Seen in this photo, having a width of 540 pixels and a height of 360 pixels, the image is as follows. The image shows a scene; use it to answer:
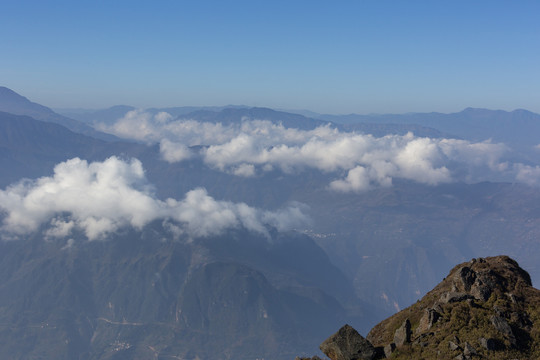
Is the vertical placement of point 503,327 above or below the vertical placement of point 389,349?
above

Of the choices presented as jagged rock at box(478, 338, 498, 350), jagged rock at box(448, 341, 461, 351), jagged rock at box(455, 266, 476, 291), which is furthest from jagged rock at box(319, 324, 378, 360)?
jagged rock at box(455, 266, 476, 291)

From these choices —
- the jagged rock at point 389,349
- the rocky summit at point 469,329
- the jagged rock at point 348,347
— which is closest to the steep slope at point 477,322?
the rocky summit at point 469,329

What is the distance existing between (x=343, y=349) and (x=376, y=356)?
12.0ft

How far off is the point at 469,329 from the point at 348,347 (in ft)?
41.1

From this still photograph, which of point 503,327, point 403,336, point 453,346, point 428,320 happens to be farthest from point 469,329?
point 403,336

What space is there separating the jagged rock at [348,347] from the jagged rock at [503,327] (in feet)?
41.4

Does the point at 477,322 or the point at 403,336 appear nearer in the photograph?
the point at 477,322

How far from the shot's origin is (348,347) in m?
41.2

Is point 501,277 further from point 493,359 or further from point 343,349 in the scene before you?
point 343,349

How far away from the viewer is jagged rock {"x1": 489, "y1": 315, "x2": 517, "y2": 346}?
3915 centimetres

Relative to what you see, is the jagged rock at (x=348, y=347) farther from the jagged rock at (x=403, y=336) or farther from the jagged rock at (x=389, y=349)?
the jagged rock at (x=403, y=336)

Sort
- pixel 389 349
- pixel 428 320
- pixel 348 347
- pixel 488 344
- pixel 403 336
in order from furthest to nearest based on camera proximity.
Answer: pixel 428 320 < pixel 403 336 < pixel 348 347 < pixel 389 349 < pixel 488 344

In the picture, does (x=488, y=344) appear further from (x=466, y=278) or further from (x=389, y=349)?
(x=466, y=278)

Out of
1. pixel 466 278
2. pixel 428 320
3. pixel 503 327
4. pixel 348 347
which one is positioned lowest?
pixel 348 347
